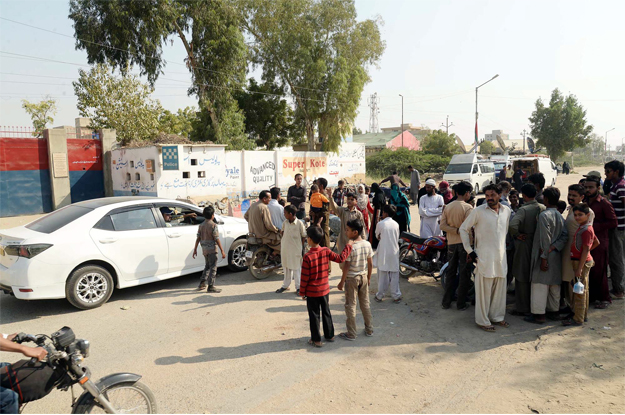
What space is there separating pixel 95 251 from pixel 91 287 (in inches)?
20.9

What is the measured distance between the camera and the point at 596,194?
5965mm

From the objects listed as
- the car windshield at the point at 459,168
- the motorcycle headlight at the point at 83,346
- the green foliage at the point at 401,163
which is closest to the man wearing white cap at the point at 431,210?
the motorcycle headlight at the point at 83,346

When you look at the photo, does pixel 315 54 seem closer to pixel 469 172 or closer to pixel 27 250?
pixel 469 172

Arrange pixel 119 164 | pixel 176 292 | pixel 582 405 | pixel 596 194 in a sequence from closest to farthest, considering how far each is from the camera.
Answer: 1. pixel 582 405
2. pixel 596 194
3. pixel 176 292
4. pixel 119 164

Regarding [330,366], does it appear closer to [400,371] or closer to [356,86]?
[400,371]

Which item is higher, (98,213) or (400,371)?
(98,213)

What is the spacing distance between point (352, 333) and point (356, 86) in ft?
89.0

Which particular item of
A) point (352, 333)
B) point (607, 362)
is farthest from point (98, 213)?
point (607, 362)

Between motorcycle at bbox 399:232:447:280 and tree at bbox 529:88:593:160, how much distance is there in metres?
53.8

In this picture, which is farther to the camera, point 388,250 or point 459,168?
point 459,168

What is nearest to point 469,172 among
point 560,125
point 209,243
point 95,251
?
point 209,243

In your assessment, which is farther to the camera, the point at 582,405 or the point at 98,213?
the point at 98,213

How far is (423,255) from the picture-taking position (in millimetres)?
7152

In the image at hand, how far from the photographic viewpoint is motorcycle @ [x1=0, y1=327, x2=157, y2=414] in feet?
8.68
